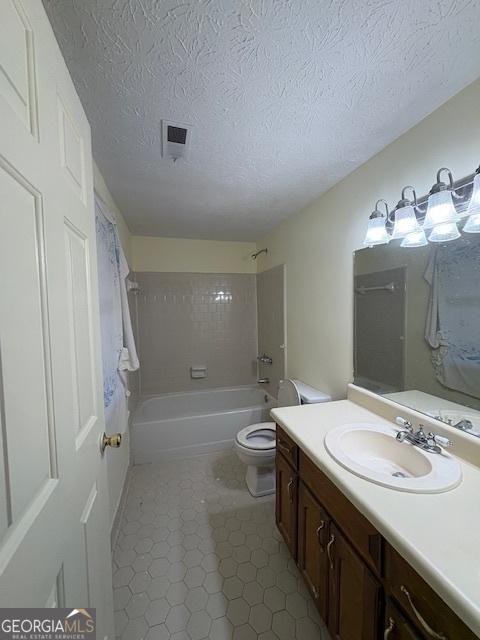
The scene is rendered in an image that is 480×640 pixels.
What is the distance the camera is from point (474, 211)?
3.24ft

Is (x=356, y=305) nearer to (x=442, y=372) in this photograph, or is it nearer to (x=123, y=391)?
(x=442, y=372)

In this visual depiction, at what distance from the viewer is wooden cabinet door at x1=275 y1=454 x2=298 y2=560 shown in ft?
4.15

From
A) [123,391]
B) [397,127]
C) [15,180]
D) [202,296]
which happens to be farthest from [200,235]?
[15,180]

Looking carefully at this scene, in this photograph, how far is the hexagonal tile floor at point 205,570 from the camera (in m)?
1.14

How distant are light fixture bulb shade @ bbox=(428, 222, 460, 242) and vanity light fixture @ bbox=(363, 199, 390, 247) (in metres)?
0.23

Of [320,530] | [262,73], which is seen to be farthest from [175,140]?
[320,530]

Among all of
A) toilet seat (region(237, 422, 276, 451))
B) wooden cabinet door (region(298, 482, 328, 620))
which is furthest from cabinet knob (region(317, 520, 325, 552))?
toilet seat (region(237, 422, 276, 451))

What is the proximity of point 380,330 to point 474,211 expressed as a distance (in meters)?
0.69

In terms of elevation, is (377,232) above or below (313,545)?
above

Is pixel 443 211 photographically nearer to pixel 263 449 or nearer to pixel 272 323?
pixel 263 449

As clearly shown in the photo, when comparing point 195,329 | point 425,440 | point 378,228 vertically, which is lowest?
point 425,440

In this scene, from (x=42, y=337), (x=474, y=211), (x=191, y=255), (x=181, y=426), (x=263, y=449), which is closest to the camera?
(x=42, y=337)

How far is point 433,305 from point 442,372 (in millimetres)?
308

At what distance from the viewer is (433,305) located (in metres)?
1.18
